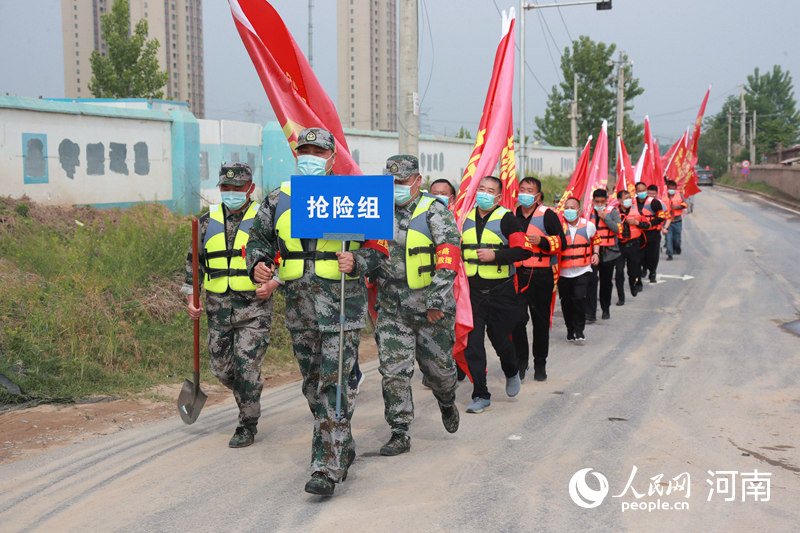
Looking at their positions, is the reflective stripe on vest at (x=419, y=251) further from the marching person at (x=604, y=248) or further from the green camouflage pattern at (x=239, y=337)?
the marching person at (x=604, y=248)

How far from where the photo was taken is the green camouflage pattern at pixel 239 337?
19.2 feet

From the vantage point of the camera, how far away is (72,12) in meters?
95.1

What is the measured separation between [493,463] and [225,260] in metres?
2.42

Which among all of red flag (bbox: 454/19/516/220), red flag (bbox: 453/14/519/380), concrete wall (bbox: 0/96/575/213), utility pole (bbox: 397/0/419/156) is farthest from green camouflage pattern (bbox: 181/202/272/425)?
concrete wall (bbox: 0/96/575/213)

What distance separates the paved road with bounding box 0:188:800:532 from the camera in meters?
4.42

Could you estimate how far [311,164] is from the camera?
505 centimetres

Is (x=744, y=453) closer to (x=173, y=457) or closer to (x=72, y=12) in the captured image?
(x=173, y=457)

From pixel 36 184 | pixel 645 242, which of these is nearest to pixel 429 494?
pixel 645 242

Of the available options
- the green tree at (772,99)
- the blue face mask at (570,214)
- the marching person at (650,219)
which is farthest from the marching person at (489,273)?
the green tree at (772,99)

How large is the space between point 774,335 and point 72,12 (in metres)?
101

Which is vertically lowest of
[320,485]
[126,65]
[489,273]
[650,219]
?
[320,485]

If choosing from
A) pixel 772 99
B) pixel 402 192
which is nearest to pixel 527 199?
pixel 402 192

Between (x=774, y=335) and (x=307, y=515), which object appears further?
(x=774, y=335)

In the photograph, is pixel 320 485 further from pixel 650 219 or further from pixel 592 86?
pixel 592 86
